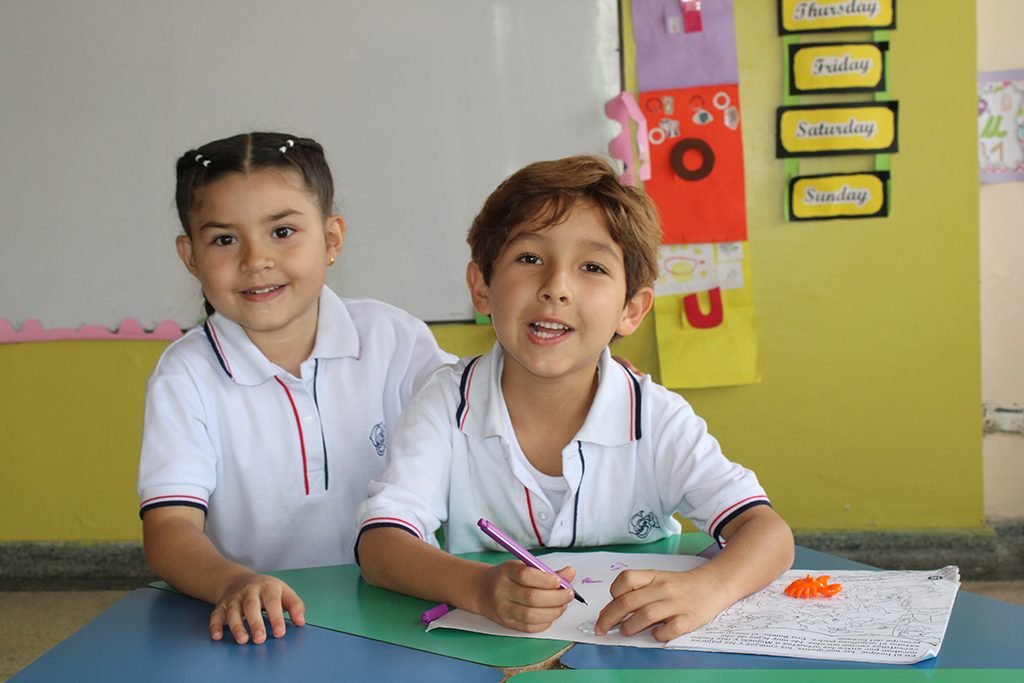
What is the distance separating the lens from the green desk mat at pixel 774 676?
31.8 inches

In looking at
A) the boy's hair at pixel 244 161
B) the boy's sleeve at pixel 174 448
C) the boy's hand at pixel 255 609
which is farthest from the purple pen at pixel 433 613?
the boy's hair at pixel 244 161

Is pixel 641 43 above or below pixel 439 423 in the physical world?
above

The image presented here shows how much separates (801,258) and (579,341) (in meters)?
1.67

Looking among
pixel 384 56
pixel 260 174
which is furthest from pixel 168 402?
pixel 384 56

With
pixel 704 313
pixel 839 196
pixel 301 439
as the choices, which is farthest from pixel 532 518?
pixel 839 196

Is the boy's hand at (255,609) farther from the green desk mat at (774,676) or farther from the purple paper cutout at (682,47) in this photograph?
the purple paper cutout at (682,47)

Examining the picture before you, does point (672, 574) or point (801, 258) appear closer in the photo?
point (672, 574)

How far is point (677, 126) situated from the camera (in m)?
2.74

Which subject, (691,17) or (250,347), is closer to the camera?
(250,347)

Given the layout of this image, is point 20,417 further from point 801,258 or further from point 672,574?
point 672,574

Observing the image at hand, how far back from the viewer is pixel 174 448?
4.33ft

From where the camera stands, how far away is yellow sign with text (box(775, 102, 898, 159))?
2.67m

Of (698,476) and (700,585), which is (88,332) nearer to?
(698,476)

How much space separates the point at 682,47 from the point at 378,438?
1.63 metres
